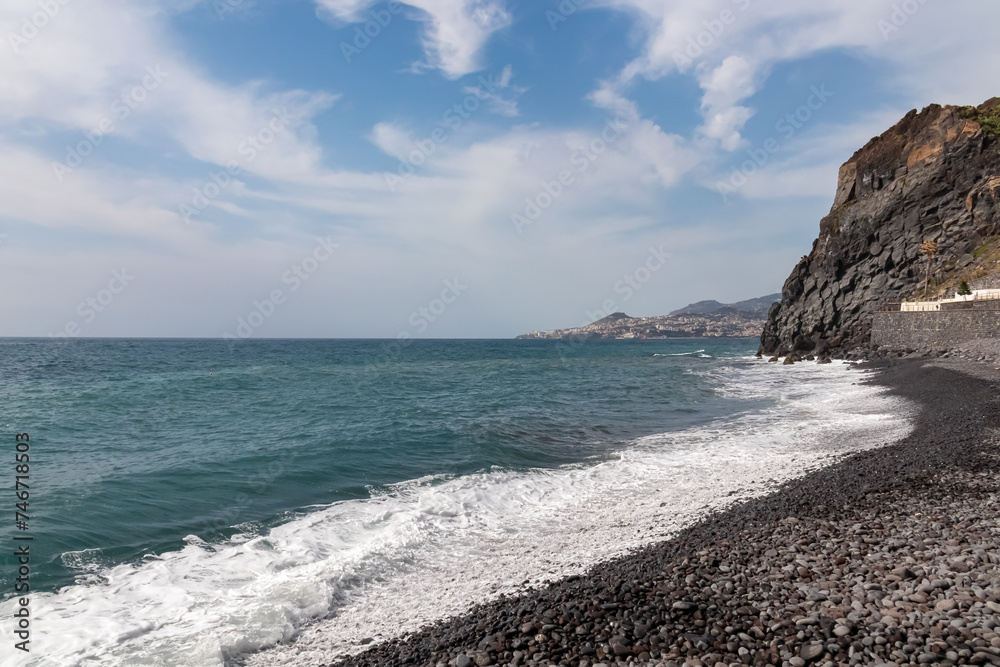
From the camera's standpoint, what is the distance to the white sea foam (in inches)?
258

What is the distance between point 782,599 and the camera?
575 centimetres

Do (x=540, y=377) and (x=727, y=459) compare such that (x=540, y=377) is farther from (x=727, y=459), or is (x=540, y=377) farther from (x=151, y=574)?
(x=151, y=574)

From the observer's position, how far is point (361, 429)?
844 inches

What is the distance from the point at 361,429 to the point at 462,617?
15.8 metres

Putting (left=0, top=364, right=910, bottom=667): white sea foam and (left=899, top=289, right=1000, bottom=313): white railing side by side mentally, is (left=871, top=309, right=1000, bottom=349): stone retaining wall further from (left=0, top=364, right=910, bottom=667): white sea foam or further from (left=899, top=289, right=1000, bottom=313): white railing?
(left=0, top=364, right=910, bottom=667): white sea foam

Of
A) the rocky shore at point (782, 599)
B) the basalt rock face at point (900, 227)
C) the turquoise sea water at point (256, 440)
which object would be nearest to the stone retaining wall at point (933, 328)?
the basalt rock face at point (900, 227)

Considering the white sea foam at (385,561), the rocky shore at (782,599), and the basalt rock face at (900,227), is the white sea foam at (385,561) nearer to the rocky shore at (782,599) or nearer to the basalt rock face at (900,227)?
the rocky shore at (782,599)

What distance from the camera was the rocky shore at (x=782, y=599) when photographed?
4820 mm

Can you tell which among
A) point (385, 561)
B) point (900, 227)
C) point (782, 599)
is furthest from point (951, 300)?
point (385, 561)

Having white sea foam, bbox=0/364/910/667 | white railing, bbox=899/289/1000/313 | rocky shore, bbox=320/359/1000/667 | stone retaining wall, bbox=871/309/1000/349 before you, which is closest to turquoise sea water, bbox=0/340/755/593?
white sea foam, bbox=0/364/910/667

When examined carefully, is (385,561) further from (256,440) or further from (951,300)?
(951,300)

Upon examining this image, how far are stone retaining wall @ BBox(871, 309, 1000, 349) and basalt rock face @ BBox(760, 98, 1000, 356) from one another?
3611 millimetres

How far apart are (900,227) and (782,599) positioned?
6907cm

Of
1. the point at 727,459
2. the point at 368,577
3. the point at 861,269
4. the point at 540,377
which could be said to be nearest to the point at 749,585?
the point at 368,577
